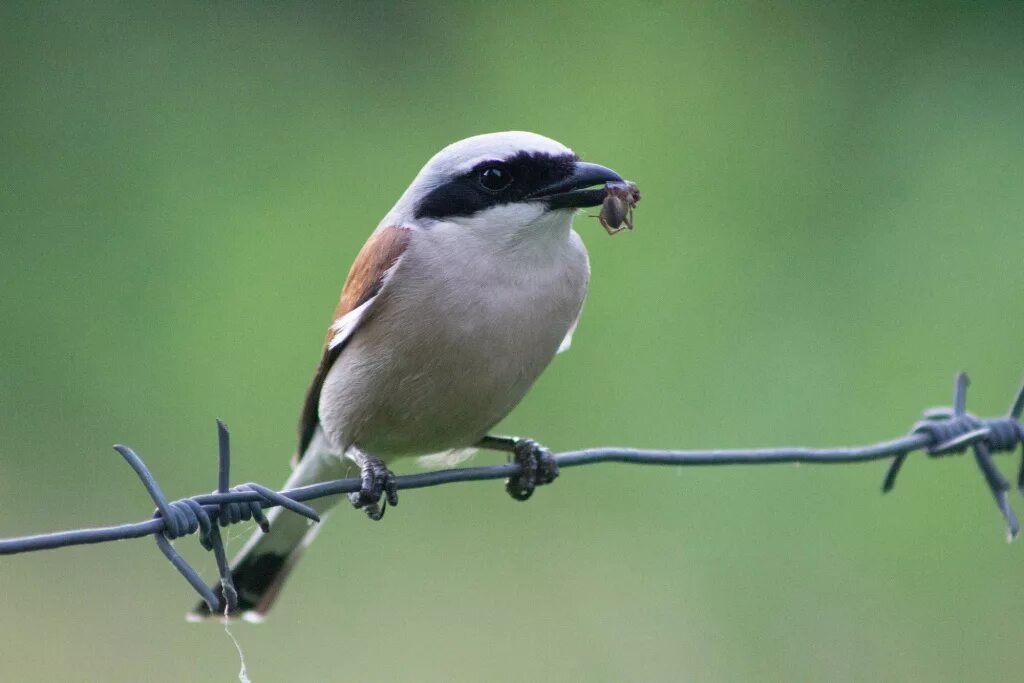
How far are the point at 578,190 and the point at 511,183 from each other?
16 cm

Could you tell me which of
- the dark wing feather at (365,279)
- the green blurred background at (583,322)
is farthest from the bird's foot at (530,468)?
the green blurred background at (583,322)

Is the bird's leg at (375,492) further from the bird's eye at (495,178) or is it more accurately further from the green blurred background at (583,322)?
the green blurred background at (583,322)

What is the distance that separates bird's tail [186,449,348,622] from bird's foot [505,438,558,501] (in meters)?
0.54

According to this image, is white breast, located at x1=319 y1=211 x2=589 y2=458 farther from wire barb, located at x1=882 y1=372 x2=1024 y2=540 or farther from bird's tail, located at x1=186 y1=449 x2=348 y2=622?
wire barb, located at x1=882 y1=372 x2=1024 y2=540

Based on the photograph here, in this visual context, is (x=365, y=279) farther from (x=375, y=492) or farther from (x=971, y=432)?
(x=971, y=432)

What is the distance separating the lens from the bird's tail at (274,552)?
131 inches

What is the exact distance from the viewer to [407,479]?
2.60 metres

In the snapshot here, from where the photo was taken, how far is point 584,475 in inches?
195

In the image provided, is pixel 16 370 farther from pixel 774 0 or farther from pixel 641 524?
pixel 774 0

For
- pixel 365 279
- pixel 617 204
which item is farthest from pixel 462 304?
pixel 617 204

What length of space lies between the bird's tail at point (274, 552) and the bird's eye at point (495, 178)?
904 millimetres

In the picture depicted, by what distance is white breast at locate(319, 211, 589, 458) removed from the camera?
281 centimetres


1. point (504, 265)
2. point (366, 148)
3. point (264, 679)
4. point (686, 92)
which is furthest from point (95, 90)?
point (504, 265)

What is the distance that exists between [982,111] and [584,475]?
3152mm
